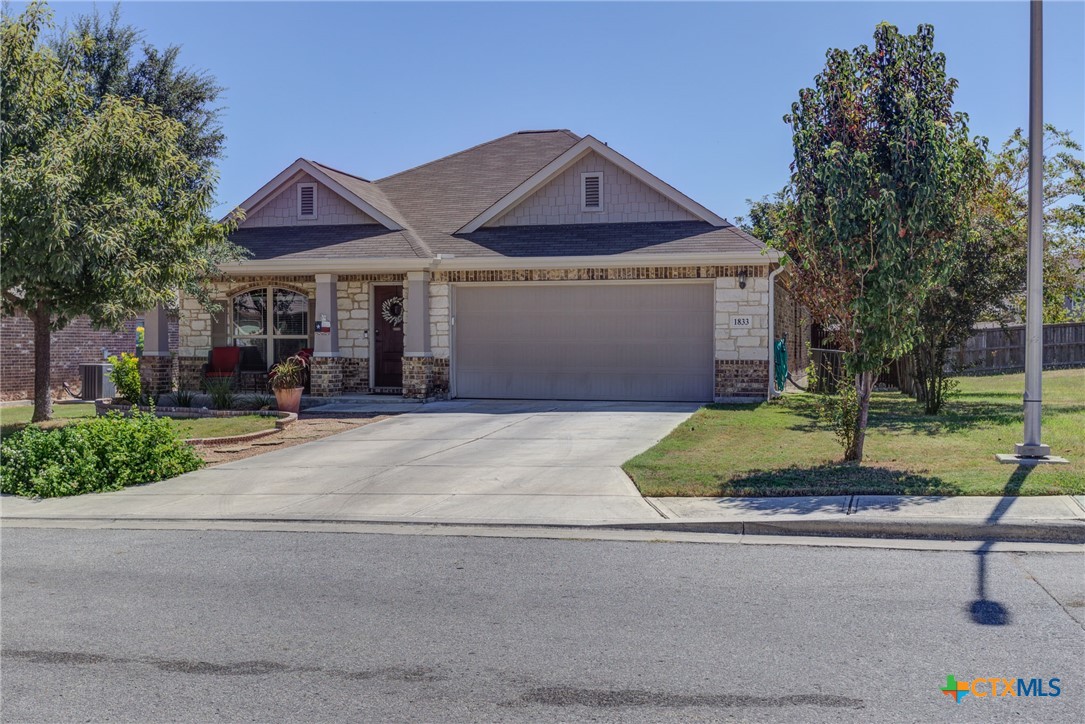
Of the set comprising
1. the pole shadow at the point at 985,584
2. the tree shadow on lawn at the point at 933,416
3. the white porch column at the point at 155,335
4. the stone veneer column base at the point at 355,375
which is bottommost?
the pole shadow at the point at 985,584

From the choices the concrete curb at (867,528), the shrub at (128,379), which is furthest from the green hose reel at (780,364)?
the shrub at (128,379)

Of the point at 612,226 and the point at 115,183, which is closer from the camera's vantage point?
the point at 115,183

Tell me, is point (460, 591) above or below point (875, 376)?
below

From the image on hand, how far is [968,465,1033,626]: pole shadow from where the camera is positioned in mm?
5543

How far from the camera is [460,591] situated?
6.44 m

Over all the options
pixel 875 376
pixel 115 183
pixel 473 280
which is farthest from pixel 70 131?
pixel 875 376

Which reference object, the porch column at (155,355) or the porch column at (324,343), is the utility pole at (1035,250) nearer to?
the porch column at (324,343)

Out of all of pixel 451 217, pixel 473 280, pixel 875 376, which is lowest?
pixel 875 376

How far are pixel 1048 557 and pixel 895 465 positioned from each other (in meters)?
3.48

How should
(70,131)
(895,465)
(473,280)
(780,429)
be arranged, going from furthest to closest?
(473,280)
(780,429)
(70,131)
(895,465)

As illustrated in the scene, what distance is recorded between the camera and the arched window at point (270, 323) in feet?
68.4

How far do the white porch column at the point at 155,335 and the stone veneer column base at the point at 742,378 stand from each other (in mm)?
11898

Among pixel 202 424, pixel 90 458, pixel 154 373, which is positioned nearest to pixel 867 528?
pixel 90 458

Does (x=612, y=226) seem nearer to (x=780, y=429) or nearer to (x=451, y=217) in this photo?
(x=451, y=217)
